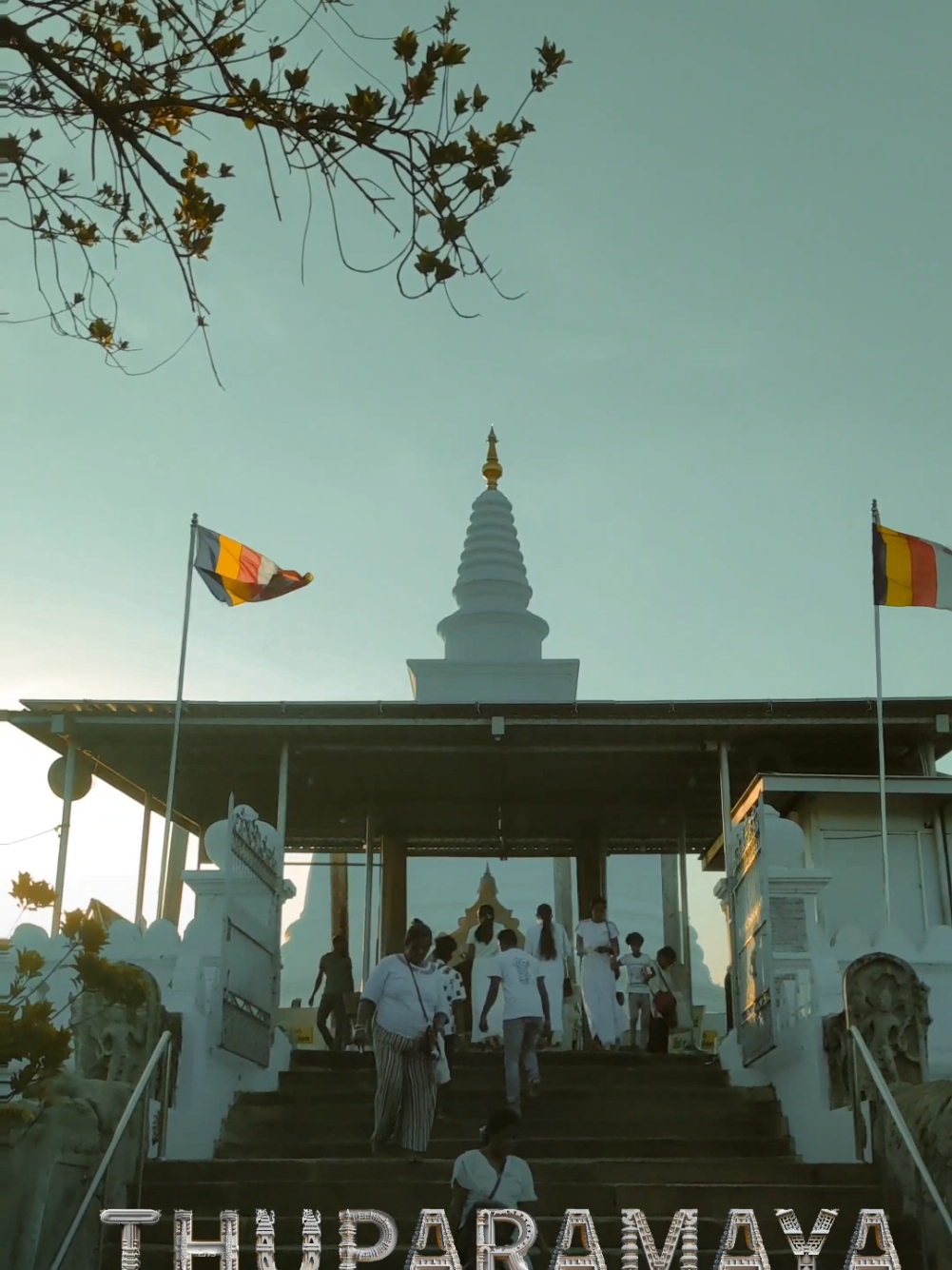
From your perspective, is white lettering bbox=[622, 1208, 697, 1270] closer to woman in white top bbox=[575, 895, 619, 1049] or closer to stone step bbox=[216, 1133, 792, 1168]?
stone step bbox=[216, 1133, 792, 1168]

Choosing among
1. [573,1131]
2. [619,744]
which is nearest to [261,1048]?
[573,1131]

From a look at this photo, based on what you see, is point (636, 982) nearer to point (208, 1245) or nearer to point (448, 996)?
point (448, 996)

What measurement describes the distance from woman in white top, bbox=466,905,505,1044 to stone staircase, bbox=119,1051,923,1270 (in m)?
1.32

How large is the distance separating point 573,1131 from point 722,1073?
6.34 feet

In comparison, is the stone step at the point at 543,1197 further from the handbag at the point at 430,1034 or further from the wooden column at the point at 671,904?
the wooden column at the point at 671,904

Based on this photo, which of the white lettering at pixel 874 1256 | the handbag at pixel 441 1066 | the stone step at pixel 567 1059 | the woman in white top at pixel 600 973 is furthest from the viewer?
the woman in white top at pixel 600 973

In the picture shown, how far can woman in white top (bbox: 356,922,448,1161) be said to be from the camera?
10047 millimetres

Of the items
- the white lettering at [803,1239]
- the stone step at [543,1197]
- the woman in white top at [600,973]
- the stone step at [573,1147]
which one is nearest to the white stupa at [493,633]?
the woman in white top at [600,973]

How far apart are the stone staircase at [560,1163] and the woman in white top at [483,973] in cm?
132

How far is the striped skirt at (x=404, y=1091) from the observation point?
10039mm

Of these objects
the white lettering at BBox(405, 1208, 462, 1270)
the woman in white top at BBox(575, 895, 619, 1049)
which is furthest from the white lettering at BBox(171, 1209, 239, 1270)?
the woman in white top at BBox(575, 895, 619, 1049)

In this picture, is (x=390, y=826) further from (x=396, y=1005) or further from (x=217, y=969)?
(x=396, y=1005)

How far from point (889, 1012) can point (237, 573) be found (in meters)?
8.91

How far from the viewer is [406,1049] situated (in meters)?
10.1
